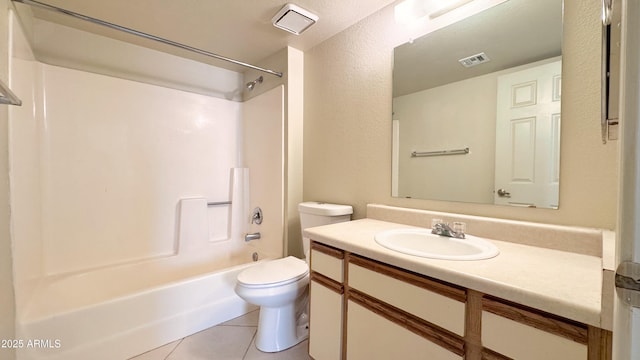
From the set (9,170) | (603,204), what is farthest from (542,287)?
(9,170)

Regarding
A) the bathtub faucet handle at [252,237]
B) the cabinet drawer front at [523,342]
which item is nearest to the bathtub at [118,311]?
the bathtub faucet handle at [252,237]

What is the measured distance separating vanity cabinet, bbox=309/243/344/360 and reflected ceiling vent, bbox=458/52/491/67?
1173mm

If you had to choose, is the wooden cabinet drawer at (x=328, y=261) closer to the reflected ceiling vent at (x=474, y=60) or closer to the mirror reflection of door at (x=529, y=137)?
the mirror reflection of door at (x=529, y=137)

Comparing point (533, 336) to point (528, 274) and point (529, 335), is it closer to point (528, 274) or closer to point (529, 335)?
point (529, 335)

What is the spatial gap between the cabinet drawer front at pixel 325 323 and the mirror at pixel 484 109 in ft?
2.48

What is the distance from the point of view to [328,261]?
123 cm

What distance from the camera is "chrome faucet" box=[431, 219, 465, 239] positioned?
1.16 metres

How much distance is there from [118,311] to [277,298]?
0.97 m

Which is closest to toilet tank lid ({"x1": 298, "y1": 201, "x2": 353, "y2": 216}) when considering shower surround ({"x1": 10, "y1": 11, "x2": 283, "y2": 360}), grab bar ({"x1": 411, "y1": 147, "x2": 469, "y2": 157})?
shower surround ({"x1": 10, "y1": 11, "x2": 283, "y2": 360})

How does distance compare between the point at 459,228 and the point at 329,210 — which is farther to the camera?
the point at 329,210

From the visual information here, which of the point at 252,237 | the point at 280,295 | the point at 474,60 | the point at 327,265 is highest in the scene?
the point at 474,60

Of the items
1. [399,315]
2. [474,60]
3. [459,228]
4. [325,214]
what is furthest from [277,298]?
[474,60]

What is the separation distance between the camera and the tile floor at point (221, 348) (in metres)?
1.52

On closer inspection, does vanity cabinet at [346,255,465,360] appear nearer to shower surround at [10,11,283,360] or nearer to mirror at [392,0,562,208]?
mirror at [392,0,562,208]
